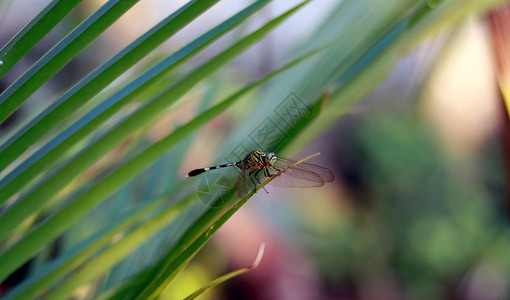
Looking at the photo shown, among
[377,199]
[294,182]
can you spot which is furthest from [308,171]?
[377,199]

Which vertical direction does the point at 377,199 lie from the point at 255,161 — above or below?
below

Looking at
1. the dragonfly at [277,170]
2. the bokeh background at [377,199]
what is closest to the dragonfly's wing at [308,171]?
the dragonfly at [277,170]

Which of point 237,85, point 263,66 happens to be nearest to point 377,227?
point 263,66

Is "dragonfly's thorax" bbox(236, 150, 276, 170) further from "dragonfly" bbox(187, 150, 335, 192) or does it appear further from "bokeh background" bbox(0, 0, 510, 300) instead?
"bokeh background" bbox(0, 0, 510, 300)

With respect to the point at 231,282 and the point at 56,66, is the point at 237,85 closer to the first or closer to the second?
the point at 231,282

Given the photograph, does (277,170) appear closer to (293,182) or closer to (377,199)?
(293,182)

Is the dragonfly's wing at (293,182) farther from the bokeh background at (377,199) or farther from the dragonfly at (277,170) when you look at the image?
the bokeh background at (377,199)

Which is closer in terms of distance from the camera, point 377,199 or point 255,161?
point 255,161

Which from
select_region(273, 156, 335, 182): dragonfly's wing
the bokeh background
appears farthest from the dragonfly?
the bokeh background
